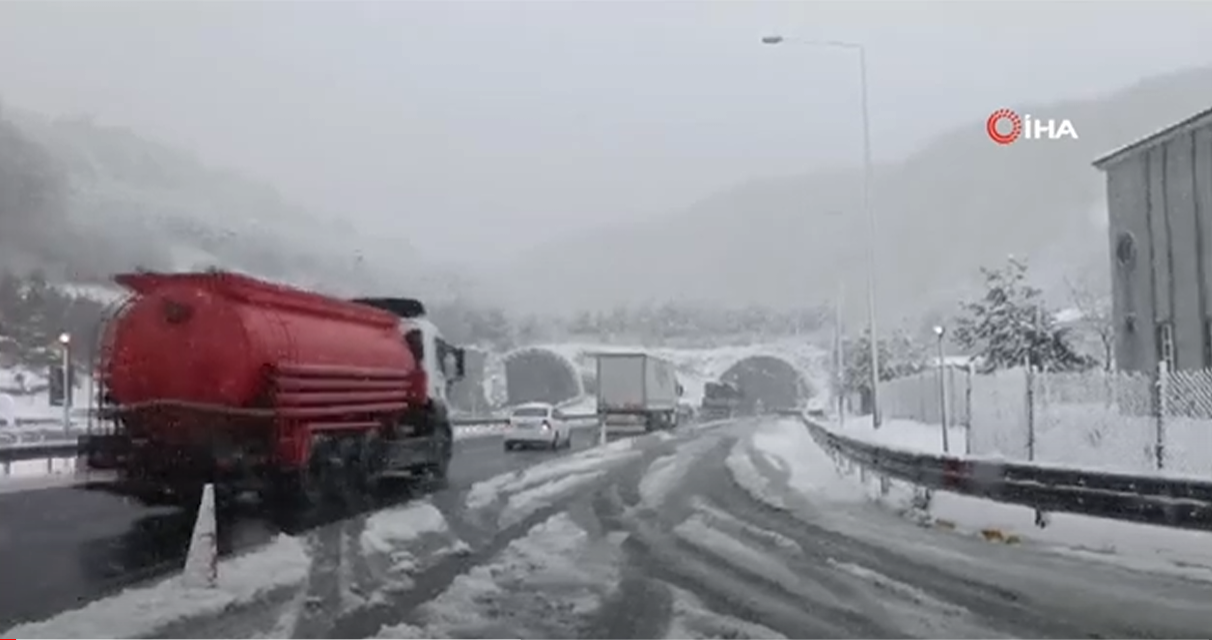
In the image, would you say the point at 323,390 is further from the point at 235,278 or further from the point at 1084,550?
the point at 1084,550

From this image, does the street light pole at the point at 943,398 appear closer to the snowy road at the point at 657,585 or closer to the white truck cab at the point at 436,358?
the snowy road at the point at 657,585

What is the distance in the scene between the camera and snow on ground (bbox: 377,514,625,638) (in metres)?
10.1

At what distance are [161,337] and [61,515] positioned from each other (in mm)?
4160

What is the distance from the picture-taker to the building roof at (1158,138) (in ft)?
106

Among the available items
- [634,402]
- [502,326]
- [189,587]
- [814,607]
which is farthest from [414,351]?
[502,326]

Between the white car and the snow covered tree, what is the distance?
19.3m

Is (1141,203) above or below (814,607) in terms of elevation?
above

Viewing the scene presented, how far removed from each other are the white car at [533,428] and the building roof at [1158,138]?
1877cm

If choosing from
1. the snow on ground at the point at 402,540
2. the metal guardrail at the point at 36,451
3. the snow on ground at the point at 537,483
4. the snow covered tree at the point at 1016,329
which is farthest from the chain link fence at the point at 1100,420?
the snow covered tree at the point at 1016,329

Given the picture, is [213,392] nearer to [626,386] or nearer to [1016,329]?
[1016,329]

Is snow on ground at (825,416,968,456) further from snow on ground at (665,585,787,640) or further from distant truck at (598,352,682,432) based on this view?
snow on ground at (665,585,787,640)

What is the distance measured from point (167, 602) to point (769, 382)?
424 feet

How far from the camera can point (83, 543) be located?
1611 cm

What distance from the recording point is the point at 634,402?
63.2m
